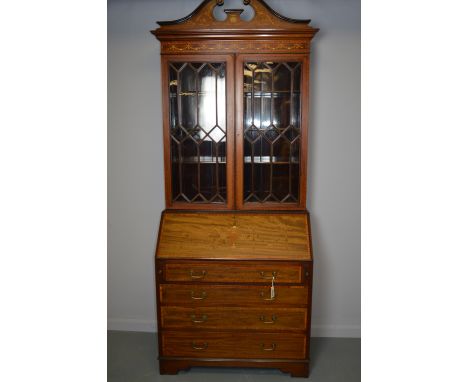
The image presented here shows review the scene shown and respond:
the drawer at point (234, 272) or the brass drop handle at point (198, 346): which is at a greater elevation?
the drawer at point (234, 272)

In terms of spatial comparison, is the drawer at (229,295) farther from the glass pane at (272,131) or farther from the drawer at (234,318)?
the glass pane at (272,131)

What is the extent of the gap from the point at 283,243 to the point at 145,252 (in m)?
1.19

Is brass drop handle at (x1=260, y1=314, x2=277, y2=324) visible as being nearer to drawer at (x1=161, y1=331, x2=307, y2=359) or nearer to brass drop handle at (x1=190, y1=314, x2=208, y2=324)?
drawer at (x1=161, y1=331, x2=307, y2=359)

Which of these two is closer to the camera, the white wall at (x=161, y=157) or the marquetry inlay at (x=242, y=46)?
the marquetry inlay at (x=242, y=46)

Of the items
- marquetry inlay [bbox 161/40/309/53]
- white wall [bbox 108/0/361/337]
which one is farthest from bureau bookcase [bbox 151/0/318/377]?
white wall [bbox 108/0/361/337]

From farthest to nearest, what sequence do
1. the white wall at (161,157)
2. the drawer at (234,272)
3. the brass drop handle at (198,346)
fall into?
1. the white wall at (161,157)
2. the brass drop handle at (198,346)
3. the drawer at (234,272)

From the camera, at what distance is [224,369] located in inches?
98.5

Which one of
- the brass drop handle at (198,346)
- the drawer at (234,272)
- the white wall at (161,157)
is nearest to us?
the drawer at (234,272)

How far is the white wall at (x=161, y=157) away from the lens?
264 centimetres

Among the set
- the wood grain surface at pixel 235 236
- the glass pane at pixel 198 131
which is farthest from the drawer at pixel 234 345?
the glass pane at pixel 198 131

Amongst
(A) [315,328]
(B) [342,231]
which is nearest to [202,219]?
(B) [342,231]
